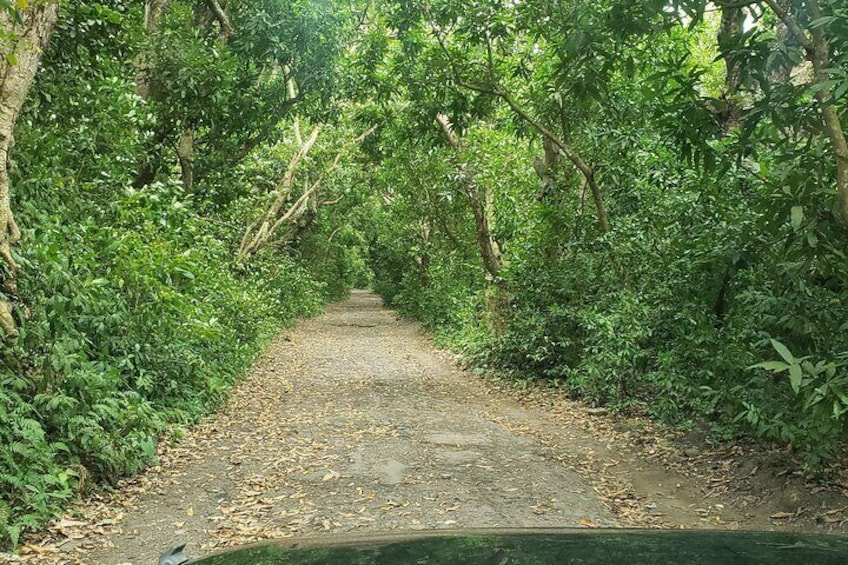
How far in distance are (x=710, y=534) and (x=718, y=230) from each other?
4667mm

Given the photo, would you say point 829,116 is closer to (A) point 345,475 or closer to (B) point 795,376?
(B) point 795,376

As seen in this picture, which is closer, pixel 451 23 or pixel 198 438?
pixel 198 438

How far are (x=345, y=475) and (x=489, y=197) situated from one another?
9.90m

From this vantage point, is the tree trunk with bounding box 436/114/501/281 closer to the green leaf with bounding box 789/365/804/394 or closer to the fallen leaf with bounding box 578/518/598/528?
the fallen leaf with bounding box 578/518/598/528

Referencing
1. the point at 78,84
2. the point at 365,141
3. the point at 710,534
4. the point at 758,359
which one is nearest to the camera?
the point at 710,534

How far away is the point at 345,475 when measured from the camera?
7098 millimetres

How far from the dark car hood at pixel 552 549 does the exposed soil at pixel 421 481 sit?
2980 mm

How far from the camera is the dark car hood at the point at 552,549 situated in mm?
2381

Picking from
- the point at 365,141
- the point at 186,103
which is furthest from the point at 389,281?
the point at 186,103

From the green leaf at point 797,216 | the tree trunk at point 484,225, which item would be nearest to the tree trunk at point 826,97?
the green leaf at point 797,216

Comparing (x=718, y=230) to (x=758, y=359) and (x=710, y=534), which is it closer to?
(x=758, y=359)

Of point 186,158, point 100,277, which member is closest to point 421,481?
point 100,277

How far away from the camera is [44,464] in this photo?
5488 mm

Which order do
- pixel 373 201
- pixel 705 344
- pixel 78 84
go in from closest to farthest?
pixel 705 344 < pixel 78 84 < pixel 373 201
